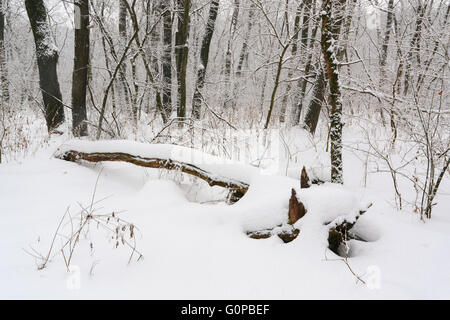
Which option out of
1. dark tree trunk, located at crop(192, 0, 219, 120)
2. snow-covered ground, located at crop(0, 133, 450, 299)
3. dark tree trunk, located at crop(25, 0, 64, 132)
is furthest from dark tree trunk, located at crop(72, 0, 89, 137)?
dark tree trunk, located at crop(192, 0, 219, 120)

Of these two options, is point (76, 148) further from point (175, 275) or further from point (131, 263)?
point (175, 275)

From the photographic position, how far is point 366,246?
71.9 inches

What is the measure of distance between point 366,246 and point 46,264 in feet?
6.44

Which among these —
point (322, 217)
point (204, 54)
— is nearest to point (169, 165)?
point (322, 217)

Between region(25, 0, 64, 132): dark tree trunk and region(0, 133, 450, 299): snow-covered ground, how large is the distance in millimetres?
2888

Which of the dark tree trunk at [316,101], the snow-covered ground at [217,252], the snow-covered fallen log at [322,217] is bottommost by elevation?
the snow-covered ground at [217,252]

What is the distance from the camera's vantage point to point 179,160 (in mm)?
2604

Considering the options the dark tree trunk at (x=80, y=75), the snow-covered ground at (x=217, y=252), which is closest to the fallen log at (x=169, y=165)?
the snow-covered ground at (x=217, y=252)

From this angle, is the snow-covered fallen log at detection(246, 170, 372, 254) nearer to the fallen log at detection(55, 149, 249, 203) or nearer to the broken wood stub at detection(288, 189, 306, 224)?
the broken wood stub at detection(288, 189, 306, 224)

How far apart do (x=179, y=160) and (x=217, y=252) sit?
3.63 ft

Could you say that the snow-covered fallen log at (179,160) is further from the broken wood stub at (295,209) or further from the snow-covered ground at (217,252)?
the broken wood stub at (295,209)

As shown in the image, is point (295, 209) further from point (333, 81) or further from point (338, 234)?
point (333, 81)

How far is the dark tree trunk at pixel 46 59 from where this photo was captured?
456cm

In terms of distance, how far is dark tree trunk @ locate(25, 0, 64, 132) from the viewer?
4.56m
